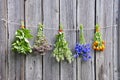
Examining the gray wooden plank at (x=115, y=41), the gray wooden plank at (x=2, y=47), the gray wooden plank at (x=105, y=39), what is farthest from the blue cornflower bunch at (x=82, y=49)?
the gray wooden plank at (x=2, y=47)

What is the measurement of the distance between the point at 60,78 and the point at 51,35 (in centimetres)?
34

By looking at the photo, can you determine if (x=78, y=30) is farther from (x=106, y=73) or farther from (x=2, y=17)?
(x=2, y=17)

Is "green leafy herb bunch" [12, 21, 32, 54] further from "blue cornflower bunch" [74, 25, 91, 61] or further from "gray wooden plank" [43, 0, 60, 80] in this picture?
"blue cornflower bunch" [74, 25, 91, 61]

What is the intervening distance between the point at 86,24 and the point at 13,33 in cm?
57

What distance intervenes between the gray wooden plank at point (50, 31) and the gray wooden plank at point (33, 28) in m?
0.05

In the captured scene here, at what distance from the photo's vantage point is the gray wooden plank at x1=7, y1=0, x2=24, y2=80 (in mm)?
2336

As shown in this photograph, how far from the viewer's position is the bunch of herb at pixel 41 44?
230 cm

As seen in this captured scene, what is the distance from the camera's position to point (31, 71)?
7.79 feet

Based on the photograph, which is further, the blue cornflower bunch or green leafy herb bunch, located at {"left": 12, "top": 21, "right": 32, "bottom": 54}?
the blue cornflower bunch

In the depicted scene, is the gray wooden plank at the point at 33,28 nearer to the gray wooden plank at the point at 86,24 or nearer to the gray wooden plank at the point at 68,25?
the gray wooden plank at the point at 68,25

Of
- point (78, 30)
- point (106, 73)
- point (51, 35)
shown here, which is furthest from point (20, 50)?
point (106, 73)

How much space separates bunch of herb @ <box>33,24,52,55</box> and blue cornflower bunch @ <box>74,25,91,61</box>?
215 millimetres

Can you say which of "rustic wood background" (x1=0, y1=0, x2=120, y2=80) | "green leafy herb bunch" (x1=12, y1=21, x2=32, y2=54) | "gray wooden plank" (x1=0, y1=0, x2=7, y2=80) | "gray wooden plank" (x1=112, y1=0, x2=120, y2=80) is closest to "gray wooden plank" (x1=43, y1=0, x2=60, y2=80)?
"rustic wood background" (x1=0, y1=0, x2=120, y2=80)

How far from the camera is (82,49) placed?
238cm
